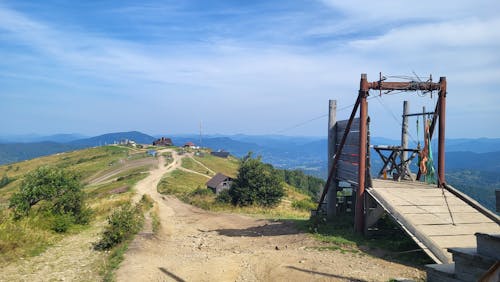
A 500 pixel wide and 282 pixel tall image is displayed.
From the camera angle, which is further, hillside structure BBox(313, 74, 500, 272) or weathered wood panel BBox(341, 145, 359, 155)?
weathered wood panel BBox(341, 145, 359, 155)

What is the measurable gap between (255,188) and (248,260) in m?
19.8

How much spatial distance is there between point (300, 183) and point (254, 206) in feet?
288

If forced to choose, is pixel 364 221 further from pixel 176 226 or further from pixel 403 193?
pixel 176 226

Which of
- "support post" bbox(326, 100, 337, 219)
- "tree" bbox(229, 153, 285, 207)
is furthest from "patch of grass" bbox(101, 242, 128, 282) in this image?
"tree" bbox(229, 153, 285, 207)

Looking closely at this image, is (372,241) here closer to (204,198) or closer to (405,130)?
(405,130)

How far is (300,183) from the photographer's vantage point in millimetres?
115750

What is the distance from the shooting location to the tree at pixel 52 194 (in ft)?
69.8

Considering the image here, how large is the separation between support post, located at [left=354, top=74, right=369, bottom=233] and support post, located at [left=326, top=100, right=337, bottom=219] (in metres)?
3.30

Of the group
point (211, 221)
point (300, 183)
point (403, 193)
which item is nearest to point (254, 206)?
point (211, 221)

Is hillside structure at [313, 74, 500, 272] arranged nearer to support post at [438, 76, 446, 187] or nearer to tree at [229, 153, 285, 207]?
support post at [438, 76, 446, 187]

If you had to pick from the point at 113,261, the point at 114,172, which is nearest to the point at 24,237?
the point at 113,261

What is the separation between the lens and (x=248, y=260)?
1094 centimetres

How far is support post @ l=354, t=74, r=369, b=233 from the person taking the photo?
43.1ft

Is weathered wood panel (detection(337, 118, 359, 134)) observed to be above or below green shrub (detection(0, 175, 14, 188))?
above
